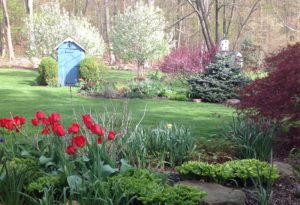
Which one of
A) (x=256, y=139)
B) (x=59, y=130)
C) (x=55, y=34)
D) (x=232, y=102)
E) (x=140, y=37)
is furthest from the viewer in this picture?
(x=55, y=34)

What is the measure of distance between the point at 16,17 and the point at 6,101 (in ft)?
129

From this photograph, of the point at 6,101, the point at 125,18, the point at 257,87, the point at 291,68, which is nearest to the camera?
the point at 291,68

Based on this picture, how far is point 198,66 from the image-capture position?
17266mm

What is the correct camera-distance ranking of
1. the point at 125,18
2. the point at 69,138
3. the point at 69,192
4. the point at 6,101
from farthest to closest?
the point at 125,18
the point at 6,101
the point at 69,138
the point at 69,192

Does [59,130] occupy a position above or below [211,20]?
below

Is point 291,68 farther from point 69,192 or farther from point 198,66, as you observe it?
point 198,66

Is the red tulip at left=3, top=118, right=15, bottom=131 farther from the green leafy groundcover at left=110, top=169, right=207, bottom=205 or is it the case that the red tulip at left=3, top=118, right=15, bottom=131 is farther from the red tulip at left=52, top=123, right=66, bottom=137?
the green leafy groundcover at left=110, top=169, right=207, bottom=205

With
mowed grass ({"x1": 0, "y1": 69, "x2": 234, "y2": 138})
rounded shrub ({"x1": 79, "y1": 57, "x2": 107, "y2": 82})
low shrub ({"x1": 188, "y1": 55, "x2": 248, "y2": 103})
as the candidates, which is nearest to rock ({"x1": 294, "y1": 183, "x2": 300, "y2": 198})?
mowed grass ({"x1": 0, "y1": 69, "x2": 234, "y2": 138})

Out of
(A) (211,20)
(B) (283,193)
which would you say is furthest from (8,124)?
(A) (211,20)

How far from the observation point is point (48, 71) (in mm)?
18984

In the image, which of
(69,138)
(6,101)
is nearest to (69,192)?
(69,138)

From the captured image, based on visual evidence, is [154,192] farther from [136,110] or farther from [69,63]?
[69,63]

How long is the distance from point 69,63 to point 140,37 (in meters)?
7.48

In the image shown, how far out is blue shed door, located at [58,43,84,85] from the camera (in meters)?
19.7
